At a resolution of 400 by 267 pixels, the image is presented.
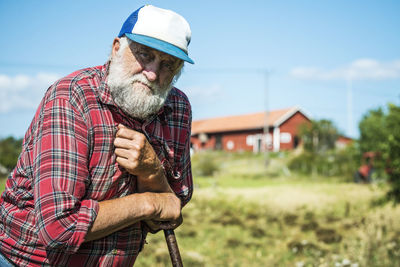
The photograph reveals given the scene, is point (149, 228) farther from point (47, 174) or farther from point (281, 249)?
point (281, 249)

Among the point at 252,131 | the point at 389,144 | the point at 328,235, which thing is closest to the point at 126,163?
the point at 328,235

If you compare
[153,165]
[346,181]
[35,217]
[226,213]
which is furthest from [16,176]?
[346,181]

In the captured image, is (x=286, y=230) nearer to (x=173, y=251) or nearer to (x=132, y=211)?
(x=173, y=251)

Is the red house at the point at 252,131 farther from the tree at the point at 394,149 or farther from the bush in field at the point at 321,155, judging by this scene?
the tree at the point at 394,149

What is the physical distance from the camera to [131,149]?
5.55 feet

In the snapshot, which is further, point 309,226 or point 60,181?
point 309,226

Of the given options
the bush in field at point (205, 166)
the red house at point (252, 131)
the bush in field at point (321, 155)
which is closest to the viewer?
the bush in field at point (321, 155)

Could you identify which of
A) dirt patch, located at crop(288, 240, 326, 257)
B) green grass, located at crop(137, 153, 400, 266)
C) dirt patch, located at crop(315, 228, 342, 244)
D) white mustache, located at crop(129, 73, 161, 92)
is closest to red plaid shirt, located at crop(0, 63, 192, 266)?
white mustache, located at crop(129, 73, 161, 92)

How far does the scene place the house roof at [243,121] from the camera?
34.9 m

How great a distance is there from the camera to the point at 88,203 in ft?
5.18

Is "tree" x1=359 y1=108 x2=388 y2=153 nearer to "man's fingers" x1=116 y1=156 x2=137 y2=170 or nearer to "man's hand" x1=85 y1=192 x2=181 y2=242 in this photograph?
"man's hand" x1=85 y1=192 x2=181 y2=242

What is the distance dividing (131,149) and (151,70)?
324 millimetres

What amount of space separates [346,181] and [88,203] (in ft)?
63.9

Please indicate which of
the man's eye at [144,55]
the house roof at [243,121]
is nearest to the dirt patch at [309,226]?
the man's eye at [144,55]
